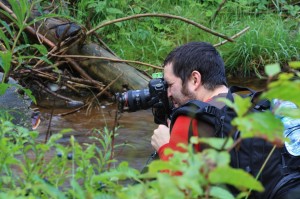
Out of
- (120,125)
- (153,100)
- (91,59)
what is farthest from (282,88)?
(91,59)

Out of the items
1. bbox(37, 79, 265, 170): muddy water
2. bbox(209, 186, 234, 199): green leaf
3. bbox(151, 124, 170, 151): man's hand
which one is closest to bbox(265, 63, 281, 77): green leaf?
bbox(209, 186, 234, 199): green leaf

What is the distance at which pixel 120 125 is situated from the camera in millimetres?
5699

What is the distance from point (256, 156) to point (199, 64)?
2.40 feet

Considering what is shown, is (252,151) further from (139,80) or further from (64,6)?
(64,6)

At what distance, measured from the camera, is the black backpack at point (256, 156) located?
2.65 m

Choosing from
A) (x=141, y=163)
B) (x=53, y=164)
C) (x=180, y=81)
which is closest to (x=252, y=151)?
(x=180, y=81)

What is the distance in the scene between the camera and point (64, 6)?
753cm

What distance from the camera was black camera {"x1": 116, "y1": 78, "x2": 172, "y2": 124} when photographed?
130 inches

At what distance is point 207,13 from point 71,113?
3351 millimetres

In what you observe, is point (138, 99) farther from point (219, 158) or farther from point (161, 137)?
point (219, 158)

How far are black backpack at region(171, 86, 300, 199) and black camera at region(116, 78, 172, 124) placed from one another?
1.72ft

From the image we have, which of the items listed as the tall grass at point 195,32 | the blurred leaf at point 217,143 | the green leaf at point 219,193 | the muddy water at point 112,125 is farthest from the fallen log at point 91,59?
the blurred leaf at point 217,143

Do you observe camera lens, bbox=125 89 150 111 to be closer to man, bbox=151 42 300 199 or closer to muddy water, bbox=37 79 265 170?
man, bbox=151 42 300 199

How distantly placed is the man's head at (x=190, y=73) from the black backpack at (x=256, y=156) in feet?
1.49
